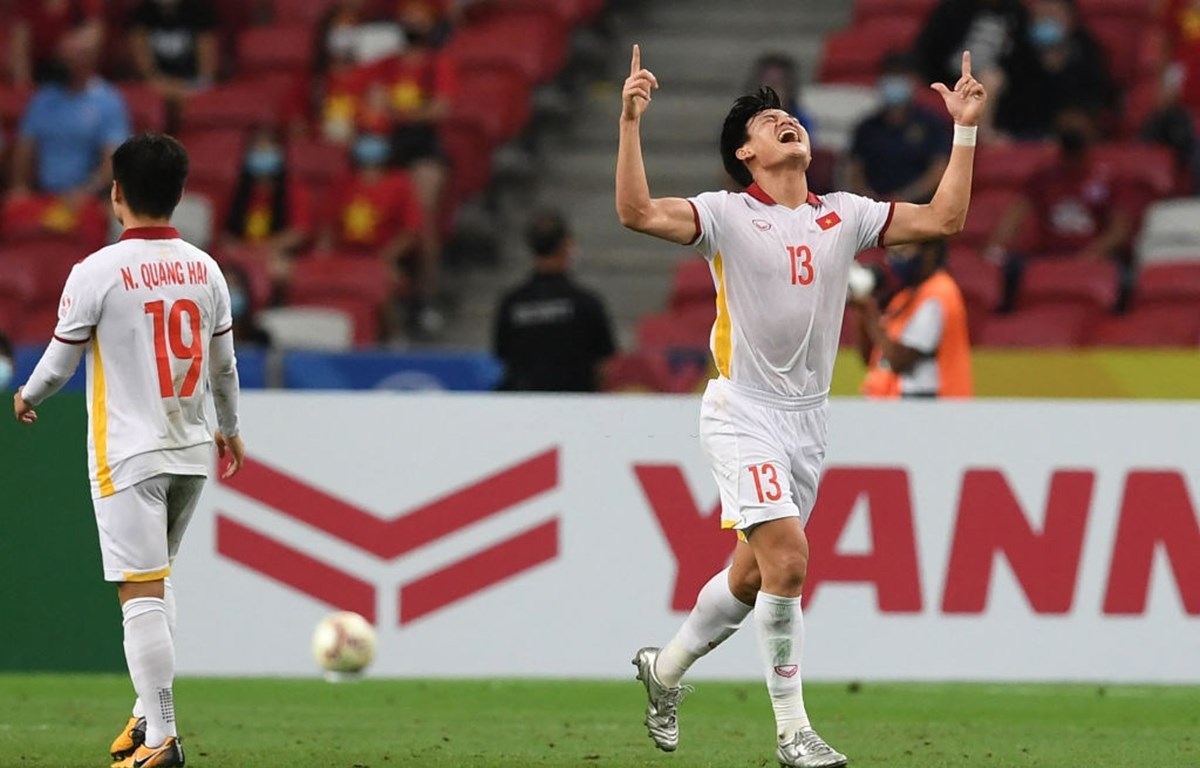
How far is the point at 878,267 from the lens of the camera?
13.1 meters

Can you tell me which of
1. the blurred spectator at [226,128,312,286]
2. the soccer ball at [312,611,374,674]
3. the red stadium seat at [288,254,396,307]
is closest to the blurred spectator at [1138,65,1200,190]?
the red stadium seat at [288,254,396,307]

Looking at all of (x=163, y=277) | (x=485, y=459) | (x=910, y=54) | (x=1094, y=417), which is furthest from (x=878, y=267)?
(x=163, y=277)

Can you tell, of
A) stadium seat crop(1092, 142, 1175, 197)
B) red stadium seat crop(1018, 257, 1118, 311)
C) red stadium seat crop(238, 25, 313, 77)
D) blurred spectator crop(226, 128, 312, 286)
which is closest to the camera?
red stadium seat crop(1018, 257, 1118, 311)

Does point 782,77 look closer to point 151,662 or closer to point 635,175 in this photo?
point 635,175

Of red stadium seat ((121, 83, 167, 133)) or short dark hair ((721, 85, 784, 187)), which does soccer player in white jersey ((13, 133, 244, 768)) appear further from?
red stadium seat ((121, 83, 167, 133))

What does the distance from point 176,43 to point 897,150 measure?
7.03 metres

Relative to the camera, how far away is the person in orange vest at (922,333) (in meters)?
12.4

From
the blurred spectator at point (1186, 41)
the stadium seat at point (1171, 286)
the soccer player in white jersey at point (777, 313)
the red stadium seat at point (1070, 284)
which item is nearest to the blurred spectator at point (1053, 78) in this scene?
the blurred spectator at point (1186, 41)

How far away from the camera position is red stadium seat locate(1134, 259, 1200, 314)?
15.4 metres

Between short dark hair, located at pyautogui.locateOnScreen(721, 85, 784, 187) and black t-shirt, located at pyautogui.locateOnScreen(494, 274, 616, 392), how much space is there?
568cm

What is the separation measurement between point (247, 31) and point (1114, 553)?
11326 mm

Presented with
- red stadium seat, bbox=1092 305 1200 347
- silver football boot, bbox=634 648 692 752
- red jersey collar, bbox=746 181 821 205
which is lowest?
silver football boot, bbox=634 648 692 752

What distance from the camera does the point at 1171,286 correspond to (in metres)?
15.5

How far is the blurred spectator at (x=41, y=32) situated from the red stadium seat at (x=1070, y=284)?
882 cm
